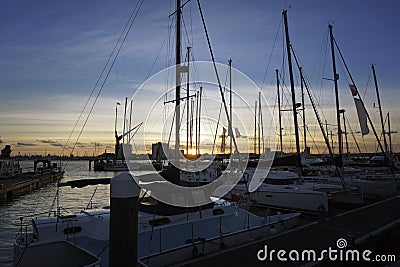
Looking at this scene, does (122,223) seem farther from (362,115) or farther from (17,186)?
(17,186)

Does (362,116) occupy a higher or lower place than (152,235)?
higher

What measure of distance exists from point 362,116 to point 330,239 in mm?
17041

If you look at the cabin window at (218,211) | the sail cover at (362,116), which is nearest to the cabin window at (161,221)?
the cabin window at (218,211)

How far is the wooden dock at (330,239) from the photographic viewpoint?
8.88m

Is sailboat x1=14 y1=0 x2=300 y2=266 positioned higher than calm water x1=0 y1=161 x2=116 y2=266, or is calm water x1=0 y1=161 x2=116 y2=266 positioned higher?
sailboat x1=14 y1=0 x2=300 y2=266

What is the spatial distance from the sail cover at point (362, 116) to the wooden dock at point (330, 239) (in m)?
10.4

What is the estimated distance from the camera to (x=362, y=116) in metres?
24.7

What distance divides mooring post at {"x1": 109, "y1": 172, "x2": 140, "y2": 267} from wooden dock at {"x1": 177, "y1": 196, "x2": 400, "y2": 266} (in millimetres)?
2970

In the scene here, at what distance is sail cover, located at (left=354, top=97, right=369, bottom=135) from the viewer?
24328mm

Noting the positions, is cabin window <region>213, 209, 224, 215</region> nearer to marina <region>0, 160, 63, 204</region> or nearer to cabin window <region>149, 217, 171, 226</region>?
cabin window <region>149, 217, 171, 226</region>

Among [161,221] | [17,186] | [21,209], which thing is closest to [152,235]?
[161,221]

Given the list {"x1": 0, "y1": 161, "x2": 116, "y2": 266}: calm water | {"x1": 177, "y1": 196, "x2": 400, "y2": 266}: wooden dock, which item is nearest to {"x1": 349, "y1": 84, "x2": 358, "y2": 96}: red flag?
{"x1": 177, "y1": 196, "x2": 400, "y2": 266}: wooden dock

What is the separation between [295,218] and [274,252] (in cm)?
541

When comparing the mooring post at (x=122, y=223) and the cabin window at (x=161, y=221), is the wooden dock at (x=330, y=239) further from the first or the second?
the mooring post at (x=122, y=223)
